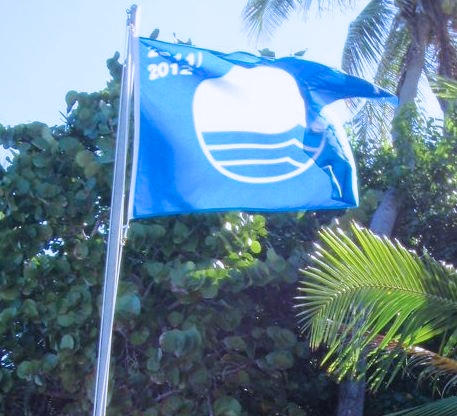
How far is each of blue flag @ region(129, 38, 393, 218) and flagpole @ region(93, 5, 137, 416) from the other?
8 cm

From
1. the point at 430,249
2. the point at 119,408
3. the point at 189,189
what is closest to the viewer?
the point at 189,189

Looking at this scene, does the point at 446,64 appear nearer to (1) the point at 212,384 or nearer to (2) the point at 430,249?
(2) the point at 430,249

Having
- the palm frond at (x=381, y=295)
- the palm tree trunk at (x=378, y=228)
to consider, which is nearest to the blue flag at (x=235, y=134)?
the palm frond at (x=381, y=295)

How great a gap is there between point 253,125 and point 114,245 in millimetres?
1283

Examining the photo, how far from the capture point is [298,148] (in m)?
6.68

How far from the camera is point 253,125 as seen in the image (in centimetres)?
665

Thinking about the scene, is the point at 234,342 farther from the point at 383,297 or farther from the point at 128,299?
the point at 383,297

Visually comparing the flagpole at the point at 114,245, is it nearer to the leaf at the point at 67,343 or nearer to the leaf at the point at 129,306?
the leaf at the point at 129,306

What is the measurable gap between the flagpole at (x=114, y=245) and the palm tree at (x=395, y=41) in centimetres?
839

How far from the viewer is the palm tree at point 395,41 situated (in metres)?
14.6

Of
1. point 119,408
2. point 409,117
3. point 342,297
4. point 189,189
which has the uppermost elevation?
point 409,117

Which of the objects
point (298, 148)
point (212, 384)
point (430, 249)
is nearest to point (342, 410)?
point (212, 384)

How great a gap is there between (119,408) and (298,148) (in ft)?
10.5

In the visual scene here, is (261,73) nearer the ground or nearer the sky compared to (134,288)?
nearer the sky
